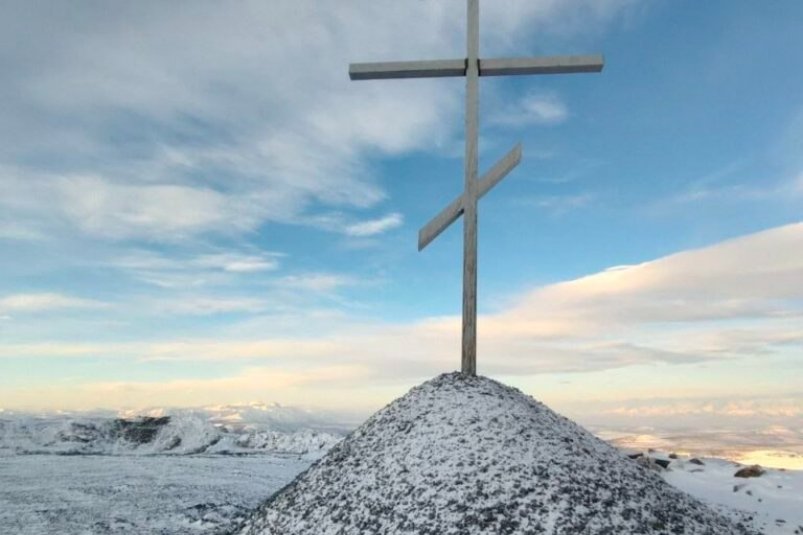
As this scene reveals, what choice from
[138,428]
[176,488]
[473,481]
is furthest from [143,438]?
[473,481]

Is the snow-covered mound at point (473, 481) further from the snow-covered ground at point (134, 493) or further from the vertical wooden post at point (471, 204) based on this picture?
the snow-covered ground at point (134, 493)

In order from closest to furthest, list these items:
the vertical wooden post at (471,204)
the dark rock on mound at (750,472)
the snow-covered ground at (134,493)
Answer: the vertical wooden post at (471,204), the snow-covered ground at (134,493), the dark rock on mound at (750,472)

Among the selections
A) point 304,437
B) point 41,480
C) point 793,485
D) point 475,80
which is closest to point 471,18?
point 475,80

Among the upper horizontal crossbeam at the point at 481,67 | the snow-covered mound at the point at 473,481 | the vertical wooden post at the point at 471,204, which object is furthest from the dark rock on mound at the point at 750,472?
the upper horizontal crossbeam at the point at 481,67

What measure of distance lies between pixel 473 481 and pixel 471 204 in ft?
11.7

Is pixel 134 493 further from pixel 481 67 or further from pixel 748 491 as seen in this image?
pixel 748 491

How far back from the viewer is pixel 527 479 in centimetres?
659

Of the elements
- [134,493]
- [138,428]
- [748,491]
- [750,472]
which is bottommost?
[134,493]

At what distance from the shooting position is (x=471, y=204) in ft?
27.9

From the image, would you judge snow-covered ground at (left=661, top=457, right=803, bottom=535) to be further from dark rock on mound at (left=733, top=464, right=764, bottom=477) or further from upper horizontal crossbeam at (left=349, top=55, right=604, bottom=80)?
upper horizontal crossbeam at (left=349, top=55, right=604, bottom=80)

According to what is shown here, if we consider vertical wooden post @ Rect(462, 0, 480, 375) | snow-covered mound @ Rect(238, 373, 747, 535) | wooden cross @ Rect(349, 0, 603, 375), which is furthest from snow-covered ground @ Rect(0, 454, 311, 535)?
wooden cross @ Rect(349, 0, 603, 375)

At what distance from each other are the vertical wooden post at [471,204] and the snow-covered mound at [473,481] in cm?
61

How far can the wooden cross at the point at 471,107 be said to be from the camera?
27.3ft

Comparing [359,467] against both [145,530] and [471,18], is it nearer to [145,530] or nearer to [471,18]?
[145,530]
